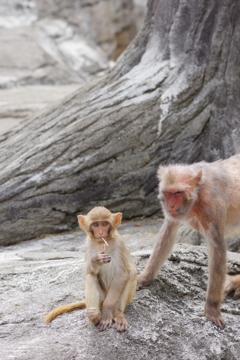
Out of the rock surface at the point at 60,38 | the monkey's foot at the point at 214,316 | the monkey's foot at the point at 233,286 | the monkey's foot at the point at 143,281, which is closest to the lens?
the monkey's foot at the point at 214,316

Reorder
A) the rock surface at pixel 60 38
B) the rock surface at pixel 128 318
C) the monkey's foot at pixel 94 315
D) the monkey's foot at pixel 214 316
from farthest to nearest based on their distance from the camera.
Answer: the rock surface at pixel 60 38 < the monkey's foot at pixel 214 316 < the monkey's foot at pixel 94 315 < the rock surface at pixel 128 318

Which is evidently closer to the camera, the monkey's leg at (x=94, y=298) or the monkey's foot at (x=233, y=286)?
the monkey's leg at (x=94, y=298)

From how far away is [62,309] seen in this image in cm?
417

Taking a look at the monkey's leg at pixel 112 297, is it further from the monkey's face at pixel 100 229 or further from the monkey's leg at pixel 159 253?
the monkey's leg at pixel 159 253

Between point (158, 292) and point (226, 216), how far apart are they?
1.08m

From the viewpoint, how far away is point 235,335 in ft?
14.0

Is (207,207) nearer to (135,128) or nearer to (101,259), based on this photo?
(101,259)

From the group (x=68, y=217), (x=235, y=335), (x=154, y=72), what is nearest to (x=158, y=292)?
(x=235, y=335)

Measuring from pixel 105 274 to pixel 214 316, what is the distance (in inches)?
45.7

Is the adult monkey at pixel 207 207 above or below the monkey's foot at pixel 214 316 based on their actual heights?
above

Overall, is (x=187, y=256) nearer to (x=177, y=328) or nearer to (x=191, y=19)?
(x=177, y=328)

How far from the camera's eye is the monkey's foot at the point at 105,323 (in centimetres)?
388

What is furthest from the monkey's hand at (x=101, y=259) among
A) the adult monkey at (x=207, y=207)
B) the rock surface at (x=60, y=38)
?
the rock surface at (x=60, y=38)

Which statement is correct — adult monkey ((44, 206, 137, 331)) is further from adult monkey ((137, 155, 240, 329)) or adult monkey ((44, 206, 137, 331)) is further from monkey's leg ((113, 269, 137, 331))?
adult monkey ((137, 155, 240, 329))
